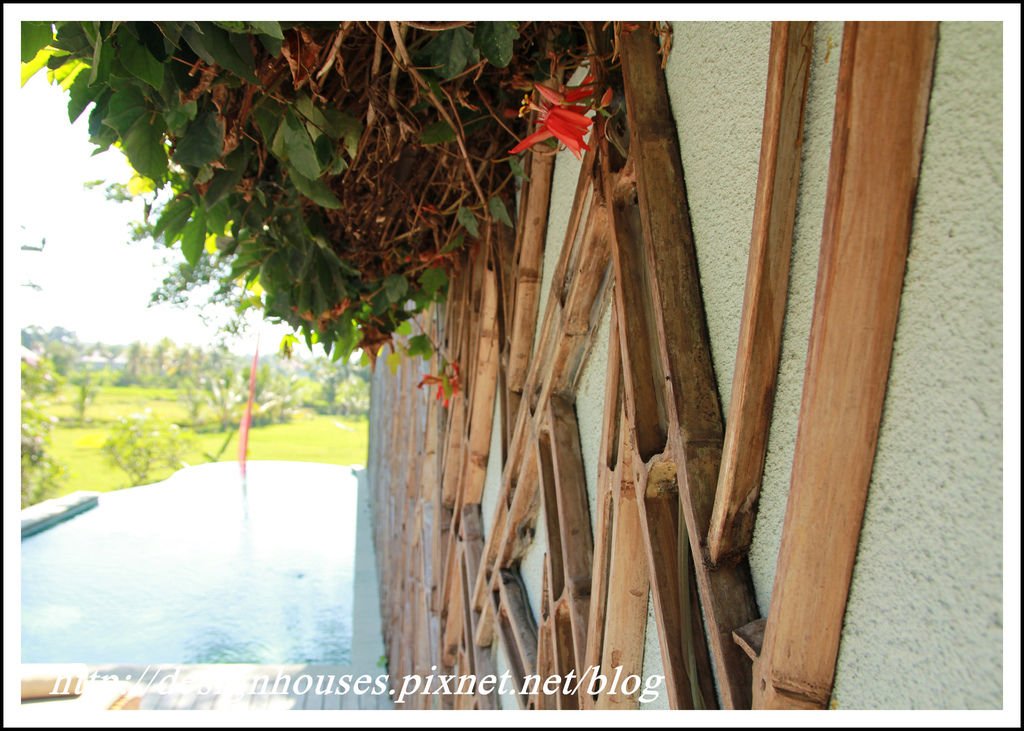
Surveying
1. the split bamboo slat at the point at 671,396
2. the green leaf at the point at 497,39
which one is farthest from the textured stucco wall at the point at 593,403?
the green leaf at the point at 497,39

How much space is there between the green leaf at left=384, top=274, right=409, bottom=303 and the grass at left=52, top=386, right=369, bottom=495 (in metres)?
9.48

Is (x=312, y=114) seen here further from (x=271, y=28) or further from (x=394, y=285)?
(x=394, y=285)

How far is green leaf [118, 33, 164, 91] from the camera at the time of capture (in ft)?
2.02

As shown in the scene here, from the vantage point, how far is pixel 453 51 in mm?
779

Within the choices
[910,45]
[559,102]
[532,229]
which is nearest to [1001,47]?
[910,45]

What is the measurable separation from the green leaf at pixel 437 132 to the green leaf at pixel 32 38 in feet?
1.82

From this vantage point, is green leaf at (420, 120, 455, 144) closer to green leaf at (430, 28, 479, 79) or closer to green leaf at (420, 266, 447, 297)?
green leaf at (430, 28, 479, 79)

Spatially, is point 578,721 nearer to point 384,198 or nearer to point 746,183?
point 746,183

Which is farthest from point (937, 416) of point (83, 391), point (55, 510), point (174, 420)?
point (174, 420)

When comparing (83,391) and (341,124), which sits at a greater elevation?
(341,124)

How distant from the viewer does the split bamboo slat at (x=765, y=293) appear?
414 millimetres

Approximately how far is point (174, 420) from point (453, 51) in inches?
495

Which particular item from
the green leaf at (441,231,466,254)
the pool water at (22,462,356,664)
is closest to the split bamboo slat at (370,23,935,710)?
the green leaf at (441,231,466,254)

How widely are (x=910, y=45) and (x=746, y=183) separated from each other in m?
0.18
